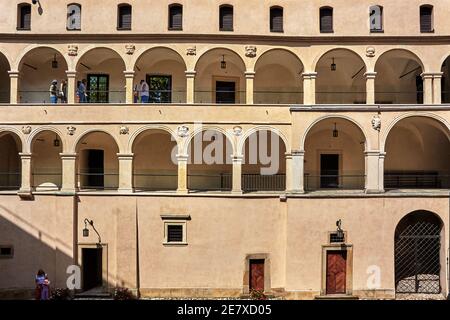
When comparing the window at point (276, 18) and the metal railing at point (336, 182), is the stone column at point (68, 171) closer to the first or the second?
the window at point (276, 18)

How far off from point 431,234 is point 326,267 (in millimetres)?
5363

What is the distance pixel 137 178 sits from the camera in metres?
22.9

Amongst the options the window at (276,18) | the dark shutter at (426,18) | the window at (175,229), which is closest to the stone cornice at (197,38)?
the window at (276,18)

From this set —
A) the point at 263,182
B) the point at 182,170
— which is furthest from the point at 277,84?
the point at 182,170

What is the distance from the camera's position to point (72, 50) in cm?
2134

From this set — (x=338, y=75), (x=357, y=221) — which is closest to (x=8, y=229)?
(x=357, y=221)

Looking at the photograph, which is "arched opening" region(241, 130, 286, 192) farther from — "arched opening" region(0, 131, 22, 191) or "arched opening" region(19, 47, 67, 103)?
"arched opening" region(0, 131, 22, 191)

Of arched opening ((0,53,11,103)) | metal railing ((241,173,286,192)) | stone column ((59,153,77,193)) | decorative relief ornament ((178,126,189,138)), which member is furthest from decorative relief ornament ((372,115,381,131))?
arched opening ((0,53,11,103))

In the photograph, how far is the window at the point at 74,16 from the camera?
21.4 meters

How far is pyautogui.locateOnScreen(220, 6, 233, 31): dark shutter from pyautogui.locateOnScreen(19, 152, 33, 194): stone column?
1192 centimetres

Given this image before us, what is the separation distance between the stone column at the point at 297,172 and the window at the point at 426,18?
8.97 metres

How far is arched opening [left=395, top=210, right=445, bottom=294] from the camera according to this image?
20.1 m

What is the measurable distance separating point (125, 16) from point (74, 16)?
2.59 metres

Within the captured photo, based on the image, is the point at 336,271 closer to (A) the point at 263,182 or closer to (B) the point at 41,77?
(A) the point at 263,182
